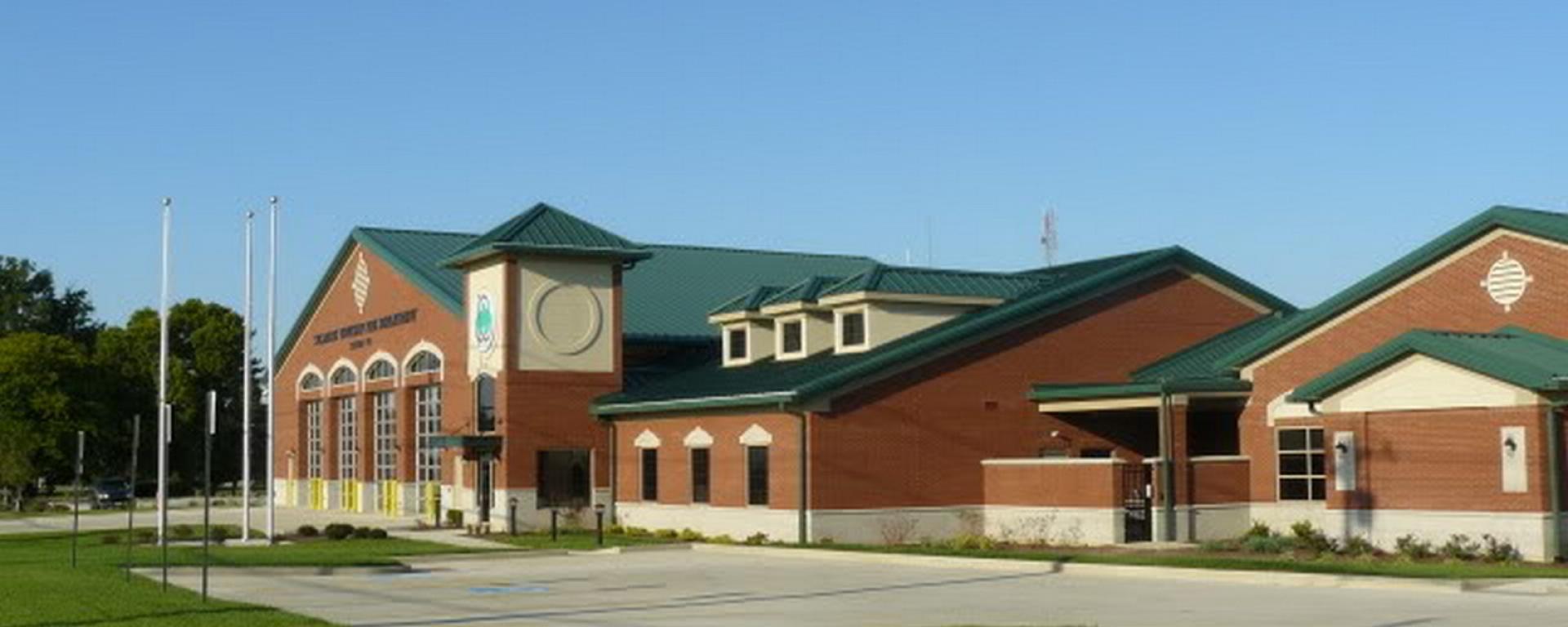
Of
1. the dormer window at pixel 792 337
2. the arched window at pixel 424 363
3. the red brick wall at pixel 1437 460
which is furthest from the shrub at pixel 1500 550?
the arched window at pixel 424 363

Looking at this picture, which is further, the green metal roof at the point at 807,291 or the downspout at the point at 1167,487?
the green metal roof at the point at 807,291

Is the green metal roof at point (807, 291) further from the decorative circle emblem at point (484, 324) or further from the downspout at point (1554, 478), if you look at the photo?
the downspout at point (1554, 478)

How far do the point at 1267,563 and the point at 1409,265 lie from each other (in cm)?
939

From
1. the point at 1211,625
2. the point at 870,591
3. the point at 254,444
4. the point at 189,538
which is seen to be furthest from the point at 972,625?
the point at 254,444

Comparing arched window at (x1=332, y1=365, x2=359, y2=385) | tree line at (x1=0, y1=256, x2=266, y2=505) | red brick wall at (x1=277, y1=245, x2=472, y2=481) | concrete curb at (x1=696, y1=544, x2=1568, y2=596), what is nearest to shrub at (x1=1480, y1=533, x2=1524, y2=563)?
concrete curb at (x1=696, y1=544, x2=1568, y2=596)

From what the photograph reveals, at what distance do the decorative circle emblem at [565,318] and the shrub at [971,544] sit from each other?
13781 millimetres

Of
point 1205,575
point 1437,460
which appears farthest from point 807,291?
point 1205,575

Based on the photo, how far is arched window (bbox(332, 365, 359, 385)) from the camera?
209 feet

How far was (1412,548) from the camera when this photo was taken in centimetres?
3238

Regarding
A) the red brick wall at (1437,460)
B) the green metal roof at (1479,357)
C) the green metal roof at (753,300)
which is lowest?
the red brick wall at (1437,460)

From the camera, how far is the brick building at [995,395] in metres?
33.1

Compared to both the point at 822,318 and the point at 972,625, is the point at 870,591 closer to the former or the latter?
the point at 972,625

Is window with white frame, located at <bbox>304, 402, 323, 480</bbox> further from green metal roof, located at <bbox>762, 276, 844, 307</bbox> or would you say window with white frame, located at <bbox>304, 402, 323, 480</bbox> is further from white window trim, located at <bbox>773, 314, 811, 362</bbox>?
green metal roof, located at <bbox>762, 276, 844, 307</bbox>

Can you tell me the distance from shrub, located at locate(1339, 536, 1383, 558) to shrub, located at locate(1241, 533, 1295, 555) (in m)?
1.00
